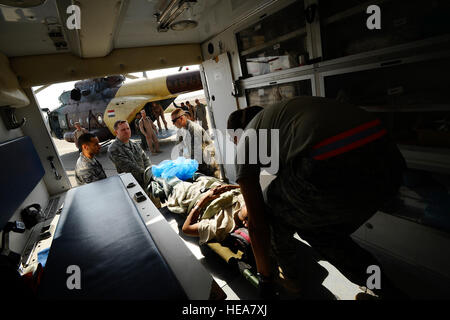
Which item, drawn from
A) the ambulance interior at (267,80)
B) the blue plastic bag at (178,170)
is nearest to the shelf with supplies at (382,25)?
the ambulance interior at (267,80)

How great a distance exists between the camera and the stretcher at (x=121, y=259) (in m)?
1.07

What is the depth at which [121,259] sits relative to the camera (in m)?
1.28

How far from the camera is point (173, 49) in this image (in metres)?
3.60

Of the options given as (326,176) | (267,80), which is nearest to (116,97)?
(267,80)

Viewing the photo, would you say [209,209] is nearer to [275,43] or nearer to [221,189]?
[221,189]

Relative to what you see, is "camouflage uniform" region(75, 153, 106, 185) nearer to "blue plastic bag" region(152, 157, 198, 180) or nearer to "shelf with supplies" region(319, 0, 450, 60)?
"blue plastic bag" region(152, 157, 198, 180)

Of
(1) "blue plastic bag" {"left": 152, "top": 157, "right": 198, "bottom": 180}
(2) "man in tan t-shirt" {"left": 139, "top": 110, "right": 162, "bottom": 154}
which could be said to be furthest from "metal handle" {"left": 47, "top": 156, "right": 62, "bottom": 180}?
(2) "man in tan t-shirt" {"left": 139, "top": 110, "right": 162, "bottom": 154}

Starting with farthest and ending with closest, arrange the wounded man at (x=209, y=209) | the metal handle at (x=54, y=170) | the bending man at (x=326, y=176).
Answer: the metal handle at (x=54, y=170), the wounded man at (x=209, y=209), the bending man at (x=326, y=176)

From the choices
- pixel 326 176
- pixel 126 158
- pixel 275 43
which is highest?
pixel 275 43

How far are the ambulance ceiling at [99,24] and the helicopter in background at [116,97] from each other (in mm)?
5763

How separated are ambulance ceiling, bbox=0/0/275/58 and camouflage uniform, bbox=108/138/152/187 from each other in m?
1.37

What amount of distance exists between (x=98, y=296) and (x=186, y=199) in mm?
1634

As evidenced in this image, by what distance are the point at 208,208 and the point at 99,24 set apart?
196cm

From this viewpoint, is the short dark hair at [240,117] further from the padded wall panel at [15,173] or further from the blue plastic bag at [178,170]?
the padded wall panel at [15,173]
